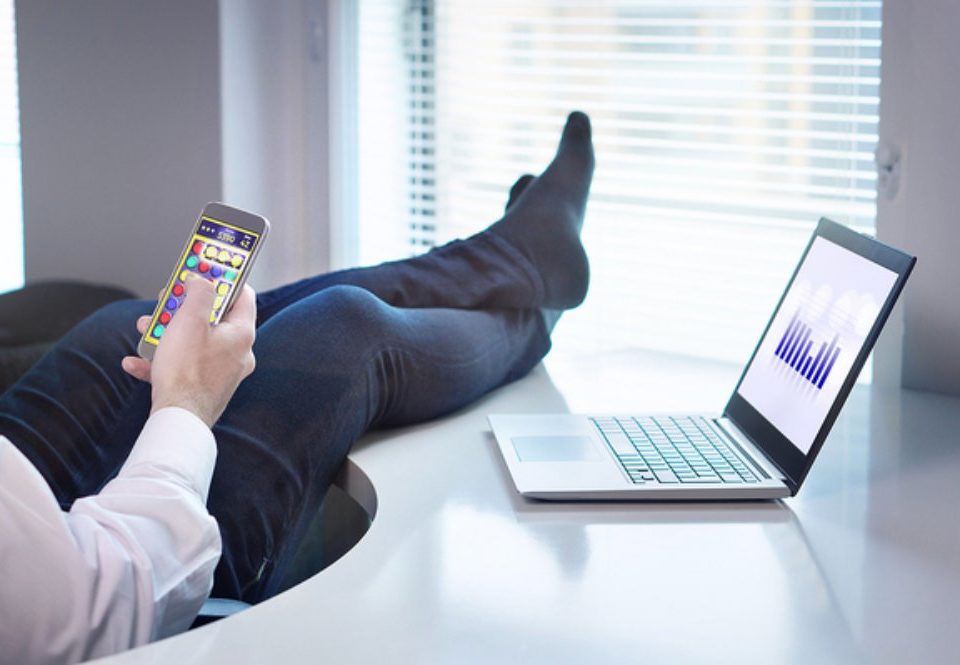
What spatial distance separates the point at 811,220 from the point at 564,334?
551mm

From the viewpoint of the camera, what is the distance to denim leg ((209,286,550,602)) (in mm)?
1138

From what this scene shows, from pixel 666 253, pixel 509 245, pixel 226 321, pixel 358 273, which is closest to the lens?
pixel 226 321

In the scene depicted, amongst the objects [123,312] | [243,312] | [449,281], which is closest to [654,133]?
[449,281]

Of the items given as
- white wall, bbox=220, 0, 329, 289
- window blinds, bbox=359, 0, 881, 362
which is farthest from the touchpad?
white wall, bbox=220, 0, 329, 289

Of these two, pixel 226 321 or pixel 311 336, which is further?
pixel 311 336

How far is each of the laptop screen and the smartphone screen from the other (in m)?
0.56

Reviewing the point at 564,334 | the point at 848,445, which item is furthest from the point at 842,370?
the point at 564,334

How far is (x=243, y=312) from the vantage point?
118 cm

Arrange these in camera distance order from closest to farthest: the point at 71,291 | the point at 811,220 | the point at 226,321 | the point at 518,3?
the point at 226,321
the point at 811,220
the point at 518,3
the point at 71,291

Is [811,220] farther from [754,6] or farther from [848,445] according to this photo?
[848,445]

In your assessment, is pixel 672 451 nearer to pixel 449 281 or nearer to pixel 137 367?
pixel 449 281

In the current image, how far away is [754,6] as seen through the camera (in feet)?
6.62

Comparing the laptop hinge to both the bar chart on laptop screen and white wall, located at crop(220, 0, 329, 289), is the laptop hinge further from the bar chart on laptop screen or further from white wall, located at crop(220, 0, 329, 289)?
white wall, located at crop(220, 0, 329, 289)

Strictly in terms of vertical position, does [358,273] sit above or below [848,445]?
above
